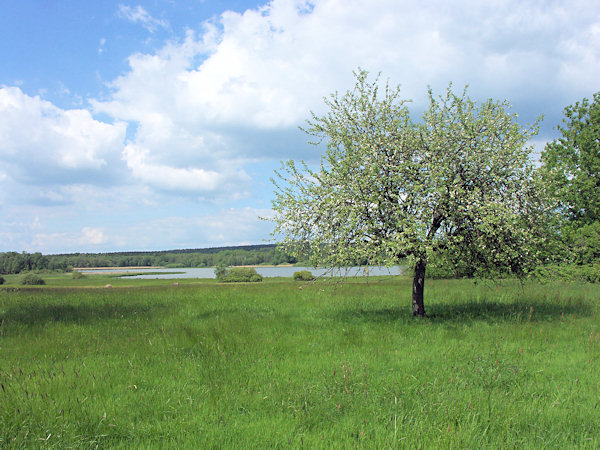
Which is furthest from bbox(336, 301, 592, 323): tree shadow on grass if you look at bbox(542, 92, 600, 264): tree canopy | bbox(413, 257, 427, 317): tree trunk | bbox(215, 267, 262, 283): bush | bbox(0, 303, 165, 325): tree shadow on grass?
bbox(215, 267, 262, 283): bush

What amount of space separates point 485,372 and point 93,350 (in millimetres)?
9573

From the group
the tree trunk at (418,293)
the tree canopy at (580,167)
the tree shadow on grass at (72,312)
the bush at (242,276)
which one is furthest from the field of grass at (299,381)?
the bush at (242,276)

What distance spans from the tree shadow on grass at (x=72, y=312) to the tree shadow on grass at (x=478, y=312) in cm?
848

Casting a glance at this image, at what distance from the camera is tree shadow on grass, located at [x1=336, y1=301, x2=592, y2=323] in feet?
45.7

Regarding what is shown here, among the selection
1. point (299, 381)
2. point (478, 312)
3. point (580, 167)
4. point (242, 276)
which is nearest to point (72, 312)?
point (299, 381)

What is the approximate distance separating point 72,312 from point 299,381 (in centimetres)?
1229

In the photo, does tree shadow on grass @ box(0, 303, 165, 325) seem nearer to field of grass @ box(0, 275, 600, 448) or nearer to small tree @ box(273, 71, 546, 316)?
field of grass @ box(0, 275, 600, 448)

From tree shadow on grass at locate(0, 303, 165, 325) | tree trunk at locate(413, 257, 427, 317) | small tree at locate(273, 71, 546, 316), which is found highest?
small tree at locate(273, 71, 546, 316)

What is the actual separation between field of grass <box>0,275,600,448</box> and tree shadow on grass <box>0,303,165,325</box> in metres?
0.19

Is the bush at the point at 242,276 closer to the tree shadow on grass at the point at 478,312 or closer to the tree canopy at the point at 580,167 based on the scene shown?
the tree canopy at the point at 580,167

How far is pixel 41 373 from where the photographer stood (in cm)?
799

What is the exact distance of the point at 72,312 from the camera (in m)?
15.3

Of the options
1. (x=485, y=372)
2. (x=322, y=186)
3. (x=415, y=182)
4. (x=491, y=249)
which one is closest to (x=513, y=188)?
(x=491, y=249)

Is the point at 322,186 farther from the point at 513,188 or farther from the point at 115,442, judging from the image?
the point at 115,442
